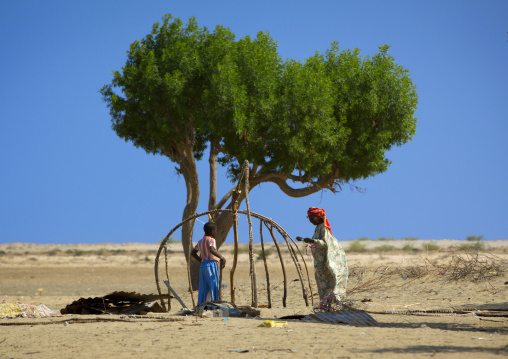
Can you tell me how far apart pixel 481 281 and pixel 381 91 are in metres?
6.63

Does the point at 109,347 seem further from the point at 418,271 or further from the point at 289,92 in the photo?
the point at 418,271

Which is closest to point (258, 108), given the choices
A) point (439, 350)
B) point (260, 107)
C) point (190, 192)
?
point (260, 107)

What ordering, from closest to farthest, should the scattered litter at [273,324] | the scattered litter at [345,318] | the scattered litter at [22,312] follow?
the scattered litter at [273,324] → the scattered litter at [345,318] → the scattered litter at [22,312]

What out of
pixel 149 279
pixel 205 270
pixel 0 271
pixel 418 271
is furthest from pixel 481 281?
pixel 0 271

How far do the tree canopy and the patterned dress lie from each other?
6.57 metres

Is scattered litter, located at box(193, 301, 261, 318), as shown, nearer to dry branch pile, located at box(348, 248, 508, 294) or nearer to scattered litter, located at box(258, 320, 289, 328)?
scattered litter, located at box(258, 320, 289, 328)

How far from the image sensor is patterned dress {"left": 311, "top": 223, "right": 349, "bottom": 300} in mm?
11797

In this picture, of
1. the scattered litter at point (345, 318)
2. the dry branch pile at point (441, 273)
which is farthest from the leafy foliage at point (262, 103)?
the scattered litter at point (345, 318)

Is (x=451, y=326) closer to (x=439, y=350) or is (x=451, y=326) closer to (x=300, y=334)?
(x=300, y=334)

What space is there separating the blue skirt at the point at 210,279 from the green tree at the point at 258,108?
20.4ft

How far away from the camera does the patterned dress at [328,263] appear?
1180 centimetres

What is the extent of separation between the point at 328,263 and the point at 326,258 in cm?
10

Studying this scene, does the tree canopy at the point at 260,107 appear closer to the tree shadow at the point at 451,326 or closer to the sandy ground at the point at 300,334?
the sandy ground at the point at 300,334

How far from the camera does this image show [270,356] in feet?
24.7
